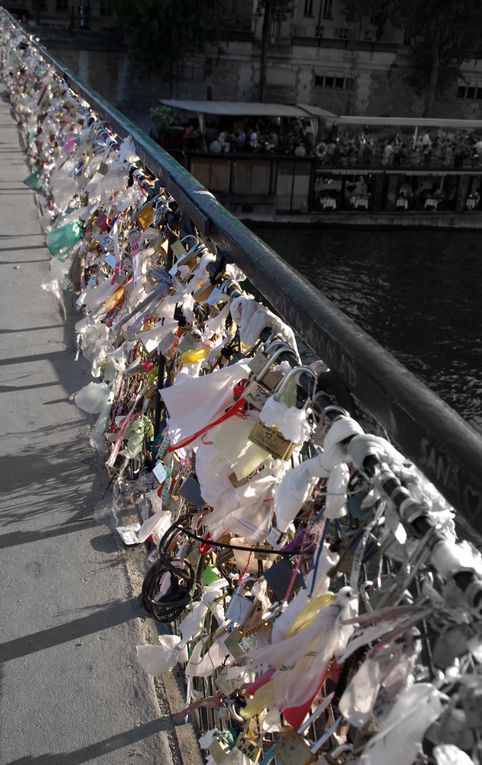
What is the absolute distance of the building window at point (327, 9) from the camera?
38.1 metres

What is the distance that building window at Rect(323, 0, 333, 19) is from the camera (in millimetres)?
38125

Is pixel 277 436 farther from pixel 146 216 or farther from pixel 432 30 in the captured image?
pixel 432 30

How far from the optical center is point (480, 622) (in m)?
0.95

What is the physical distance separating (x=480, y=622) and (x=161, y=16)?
35132 millimetres

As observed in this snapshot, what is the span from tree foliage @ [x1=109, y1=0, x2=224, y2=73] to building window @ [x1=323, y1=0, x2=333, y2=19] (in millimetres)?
5888

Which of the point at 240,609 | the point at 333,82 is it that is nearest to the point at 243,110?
the point at 333,82

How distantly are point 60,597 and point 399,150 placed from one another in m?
33.2

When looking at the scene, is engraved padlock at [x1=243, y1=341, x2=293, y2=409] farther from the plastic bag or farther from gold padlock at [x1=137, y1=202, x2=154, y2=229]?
the plastic bag

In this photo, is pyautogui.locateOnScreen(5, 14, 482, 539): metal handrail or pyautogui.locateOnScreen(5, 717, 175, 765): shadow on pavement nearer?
pyautogui.locateOnScreen(5, 14, 482, 539): metal handrail

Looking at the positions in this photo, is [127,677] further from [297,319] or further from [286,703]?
[297,319]

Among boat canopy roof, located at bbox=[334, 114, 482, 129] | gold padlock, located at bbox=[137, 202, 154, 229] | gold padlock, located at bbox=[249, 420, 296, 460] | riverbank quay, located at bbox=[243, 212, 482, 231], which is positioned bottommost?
riverbank quay, located at bbox=[243, 212, 482, 231]

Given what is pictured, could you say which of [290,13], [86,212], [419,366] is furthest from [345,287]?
[86,212]

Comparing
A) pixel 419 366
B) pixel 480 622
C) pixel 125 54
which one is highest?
pixel 480 622

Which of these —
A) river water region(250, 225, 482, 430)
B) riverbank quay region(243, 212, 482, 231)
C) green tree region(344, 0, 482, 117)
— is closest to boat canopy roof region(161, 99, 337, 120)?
riverbank quay region(243, 212, 482, 231)
